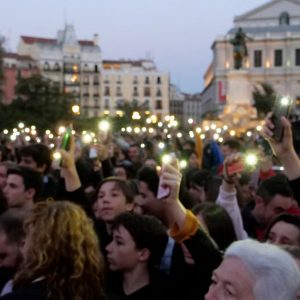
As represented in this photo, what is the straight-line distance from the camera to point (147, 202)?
637 centimetres

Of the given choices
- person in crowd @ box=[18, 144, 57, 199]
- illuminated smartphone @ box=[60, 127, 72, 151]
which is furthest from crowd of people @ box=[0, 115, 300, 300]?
person in crowd @ box=[18, 144, 57, 199]

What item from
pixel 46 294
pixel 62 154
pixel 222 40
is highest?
pixel 222 40

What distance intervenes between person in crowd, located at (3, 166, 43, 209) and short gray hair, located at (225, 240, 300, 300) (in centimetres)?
352

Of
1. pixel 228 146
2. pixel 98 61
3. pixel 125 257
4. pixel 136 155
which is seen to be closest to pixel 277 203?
pixel 125 257

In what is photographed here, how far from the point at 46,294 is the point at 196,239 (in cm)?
75

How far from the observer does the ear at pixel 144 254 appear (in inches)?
181

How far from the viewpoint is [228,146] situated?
12.5 metres

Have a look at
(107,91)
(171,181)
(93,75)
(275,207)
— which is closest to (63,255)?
(171,181)

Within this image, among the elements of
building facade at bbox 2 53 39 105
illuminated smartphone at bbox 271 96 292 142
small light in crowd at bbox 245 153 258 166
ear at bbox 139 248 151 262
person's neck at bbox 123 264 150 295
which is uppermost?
building facade at bbox 2 53 39 105

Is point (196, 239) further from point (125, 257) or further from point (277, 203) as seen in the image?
point (277, 203)

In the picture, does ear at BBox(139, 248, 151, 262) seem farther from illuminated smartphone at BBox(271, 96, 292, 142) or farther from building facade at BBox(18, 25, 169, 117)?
building facade at BBox(18, 25, 169, 117)

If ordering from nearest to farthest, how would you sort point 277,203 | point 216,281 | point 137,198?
point 216,281 < point 277,203 < point 137,198

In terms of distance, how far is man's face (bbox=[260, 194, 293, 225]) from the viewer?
5.88 meters

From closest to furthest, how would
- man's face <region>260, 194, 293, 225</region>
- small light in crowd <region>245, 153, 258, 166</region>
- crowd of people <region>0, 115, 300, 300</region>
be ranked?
crowd of people <region>0, 115, 300, 300</region>
man's face <region>260, 194, 293, 225</region>
small light in crowd <region>245, 153, 258, 166</region>
